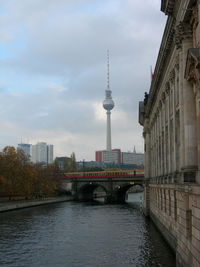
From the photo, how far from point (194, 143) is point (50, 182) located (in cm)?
9625

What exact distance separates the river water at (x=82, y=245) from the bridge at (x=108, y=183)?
6711 centimetres

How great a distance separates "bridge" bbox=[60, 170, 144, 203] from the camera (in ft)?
413

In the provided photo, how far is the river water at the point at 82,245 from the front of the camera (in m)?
31.9

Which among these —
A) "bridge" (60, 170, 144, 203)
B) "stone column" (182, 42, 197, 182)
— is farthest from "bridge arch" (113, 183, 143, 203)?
"stone column" (182, 42, 197, 182)

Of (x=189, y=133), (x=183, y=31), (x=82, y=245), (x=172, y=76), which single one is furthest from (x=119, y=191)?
(x=183, y=31)

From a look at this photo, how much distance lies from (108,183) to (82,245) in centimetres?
9009

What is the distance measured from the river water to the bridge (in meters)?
67.1

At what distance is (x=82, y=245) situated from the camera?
129 feet

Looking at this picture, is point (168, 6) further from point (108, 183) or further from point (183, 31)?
point (108, 183)

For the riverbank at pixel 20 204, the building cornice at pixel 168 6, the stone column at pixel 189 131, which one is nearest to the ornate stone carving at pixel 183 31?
the stone column at pixel 189 131

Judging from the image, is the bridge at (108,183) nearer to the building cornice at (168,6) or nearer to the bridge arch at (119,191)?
the bridge arch at (119,191)

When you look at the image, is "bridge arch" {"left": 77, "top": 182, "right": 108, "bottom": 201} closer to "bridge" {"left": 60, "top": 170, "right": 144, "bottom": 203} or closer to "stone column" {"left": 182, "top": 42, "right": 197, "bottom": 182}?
"bridge" {"left": 60, "top": 170, "right": 144, "bottom": 203}

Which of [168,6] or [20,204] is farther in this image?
[20,204]

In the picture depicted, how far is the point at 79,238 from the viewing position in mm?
43906
